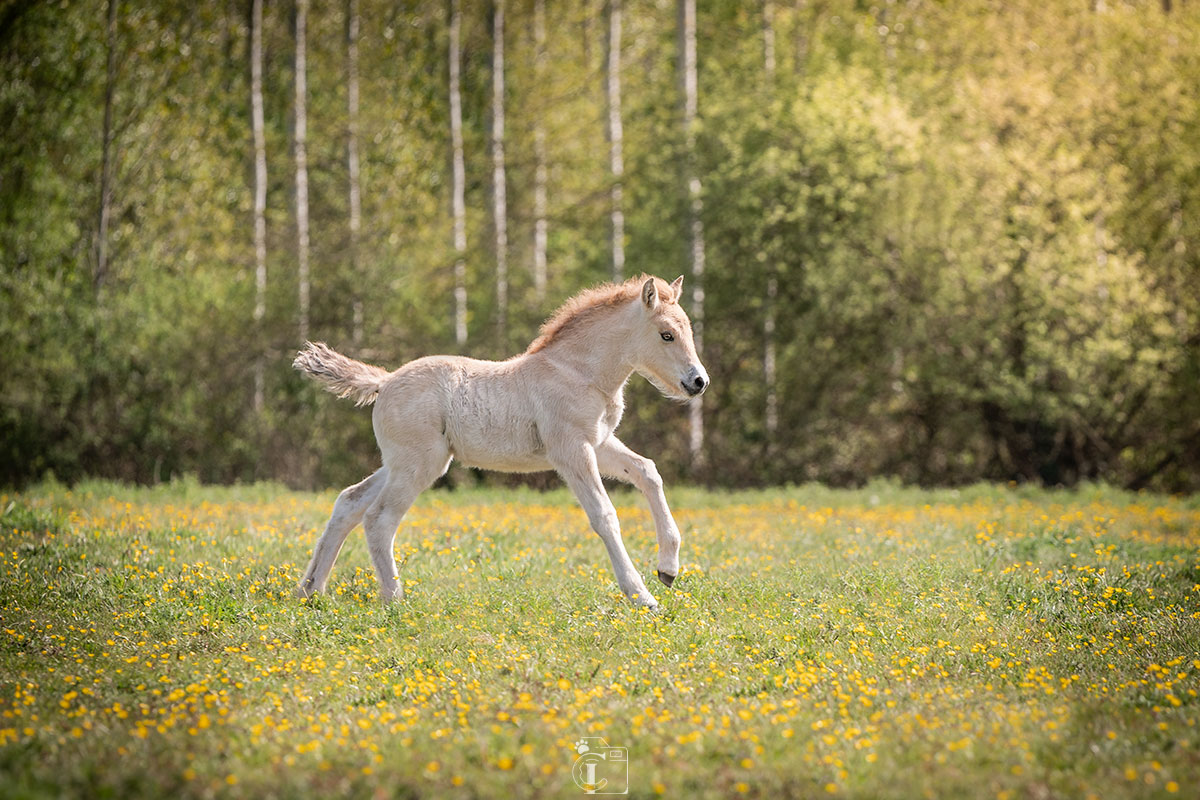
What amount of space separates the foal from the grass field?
68 cm

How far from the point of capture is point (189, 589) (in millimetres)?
9102

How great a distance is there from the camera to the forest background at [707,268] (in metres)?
21.5

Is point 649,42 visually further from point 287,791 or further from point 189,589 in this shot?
point 287,791

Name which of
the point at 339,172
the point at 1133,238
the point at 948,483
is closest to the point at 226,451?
the point at 339,172

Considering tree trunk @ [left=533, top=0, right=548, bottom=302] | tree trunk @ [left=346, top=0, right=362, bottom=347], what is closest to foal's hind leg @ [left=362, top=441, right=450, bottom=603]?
tree trunk @ [left=346, top=0, right=362, bottom=347]


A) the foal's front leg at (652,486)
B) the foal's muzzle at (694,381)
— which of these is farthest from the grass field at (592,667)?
the foal's muzzle at (694,381)

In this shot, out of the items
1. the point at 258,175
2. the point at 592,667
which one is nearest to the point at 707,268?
the point at 258,175

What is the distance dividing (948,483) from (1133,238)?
7.07m

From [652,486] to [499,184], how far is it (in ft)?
53.3

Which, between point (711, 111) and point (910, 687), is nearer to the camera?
point (910, 687)

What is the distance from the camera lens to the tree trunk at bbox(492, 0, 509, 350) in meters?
23.4

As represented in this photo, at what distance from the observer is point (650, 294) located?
9.23 m

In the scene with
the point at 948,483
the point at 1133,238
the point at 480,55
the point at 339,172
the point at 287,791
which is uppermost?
the point at 480,55

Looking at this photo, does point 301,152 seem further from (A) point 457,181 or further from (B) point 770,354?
(B) point 770,354
